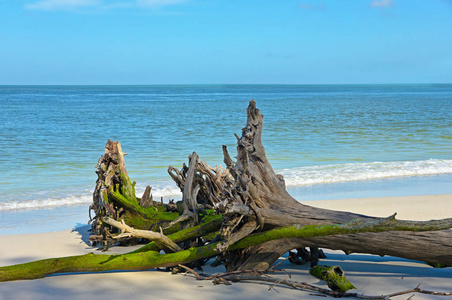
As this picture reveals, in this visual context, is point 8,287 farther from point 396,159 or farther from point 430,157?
point 430,157

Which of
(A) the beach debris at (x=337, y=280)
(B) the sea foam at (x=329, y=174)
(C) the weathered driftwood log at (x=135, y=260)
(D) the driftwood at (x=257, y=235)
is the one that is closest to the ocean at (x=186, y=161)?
(B) the sea foam at (x=329, y=174)

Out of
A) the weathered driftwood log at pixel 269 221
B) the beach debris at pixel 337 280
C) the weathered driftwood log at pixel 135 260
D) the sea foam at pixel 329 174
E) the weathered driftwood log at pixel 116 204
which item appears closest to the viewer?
the beach debris at pixel 337 280

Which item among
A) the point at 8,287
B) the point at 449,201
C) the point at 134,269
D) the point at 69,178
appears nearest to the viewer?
the point at 8,287

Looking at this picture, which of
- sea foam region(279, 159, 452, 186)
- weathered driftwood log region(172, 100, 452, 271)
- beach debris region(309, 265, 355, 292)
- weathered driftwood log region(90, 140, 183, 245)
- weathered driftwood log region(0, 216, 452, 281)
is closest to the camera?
beach debris region(309, 265, 355, 292)

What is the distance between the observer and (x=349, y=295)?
3.87m

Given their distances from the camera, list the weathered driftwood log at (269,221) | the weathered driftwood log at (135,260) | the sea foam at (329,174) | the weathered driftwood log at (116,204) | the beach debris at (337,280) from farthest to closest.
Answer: the sea foam at (329,174)
the weathered driftwood log at (116,204)
the weathered driftwood log at (135,260)
the weathered driftwood log at (269,221)
the beach debris at (337,280)

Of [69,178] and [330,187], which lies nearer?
[330,187]

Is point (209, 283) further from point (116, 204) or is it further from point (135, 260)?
point (116, 204)

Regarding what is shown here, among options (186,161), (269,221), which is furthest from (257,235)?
(186,161)

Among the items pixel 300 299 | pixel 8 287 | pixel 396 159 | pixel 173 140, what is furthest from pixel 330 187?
pixel 173 140

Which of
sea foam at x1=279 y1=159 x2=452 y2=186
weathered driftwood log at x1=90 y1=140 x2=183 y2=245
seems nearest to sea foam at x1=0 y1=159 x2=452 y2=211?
sea foam at x1=279 y1=159 x2=452 y2=186

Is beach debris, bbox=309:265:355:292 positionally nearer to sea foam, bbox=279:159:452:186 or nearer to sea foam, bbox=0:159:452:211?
sea foam, bbox=0:159:452:211

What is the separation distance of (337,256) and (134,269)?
7.46 ft

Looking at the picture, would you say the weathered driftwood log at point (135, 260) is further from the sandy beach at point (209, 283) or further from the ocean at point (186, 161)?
the ocean at point (186, 161)
